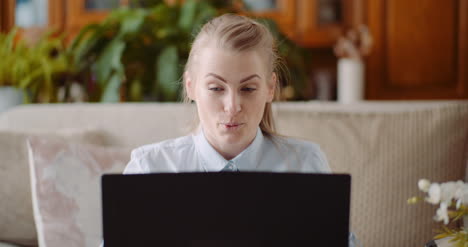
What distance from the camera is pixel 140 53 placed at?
210 centimetres

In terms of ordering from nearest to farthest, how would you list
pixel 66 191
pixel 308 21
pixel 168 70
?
pixel 66 191 → pixel 168 70 → pixel 308 21

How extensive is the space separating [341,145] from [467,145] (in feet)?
1.06

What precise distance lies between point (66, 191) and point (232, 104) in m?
0.62

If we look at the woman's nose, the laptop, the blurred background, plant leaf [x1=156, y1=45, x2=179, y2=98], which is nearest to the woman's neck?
the woman's nose

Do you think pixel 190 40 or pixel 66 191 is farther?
pixel 190 40

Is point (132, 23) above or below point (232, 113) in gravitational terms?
above

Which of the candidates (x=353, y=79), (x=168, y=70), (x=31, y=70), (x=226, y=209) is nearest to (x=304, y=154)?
(x=226, y=209)

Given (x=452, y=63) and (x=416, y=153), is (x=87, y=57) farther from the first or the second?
(x=452, y=63)

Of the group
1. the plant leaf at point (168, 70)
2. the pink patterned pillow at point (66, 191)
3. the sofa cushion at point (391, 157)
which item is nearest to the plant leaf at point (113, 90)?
the plant leaf at point (168, 70)

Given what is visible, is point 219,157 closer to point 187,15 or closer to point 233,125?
point 233,125

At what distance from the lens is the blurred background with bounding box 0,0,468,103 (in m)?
1.95

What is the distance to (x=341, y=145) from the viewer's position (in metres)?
1.23

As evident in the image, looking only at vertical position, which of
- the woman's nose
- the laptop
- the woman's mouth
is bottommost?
the laptop

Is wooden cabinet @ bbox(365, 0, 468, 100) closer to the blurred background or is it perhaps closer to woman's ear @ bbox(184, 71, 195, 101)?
the blurred background
